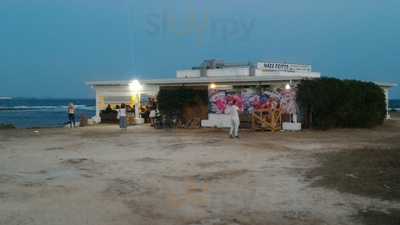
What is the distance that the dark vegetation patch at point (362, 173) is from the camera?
10.9 metres

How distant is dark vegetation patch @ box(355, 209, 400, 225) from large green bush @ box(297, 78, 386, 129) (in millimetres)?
18154

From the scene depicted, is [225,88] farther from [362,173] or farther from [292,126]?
[362,173]

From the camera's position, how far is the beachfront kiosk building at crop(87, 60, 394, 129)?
1113 inches

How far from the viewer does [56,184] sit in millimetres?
11797

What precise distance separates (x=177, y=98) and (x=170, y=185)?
64.4 ft

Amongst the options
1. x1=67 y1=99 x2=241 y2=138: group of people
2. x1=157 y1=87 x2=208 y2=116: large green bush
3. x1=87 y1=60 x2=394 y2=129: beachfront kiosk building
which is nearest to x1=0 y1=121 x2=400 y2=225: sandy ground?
x1=67 y1=99 x2=241 y2=138: group of people

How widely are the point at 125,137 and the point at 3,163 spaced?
8.76 m

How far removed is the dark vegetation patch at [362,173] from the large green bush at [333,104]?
1003 centimetres

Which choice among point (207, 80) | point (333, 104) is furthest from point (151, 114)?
point (333, 104)

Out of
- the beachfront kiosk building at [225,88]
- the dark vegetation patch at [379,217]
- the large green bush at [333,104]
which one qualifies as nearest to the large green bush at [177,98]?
the beachfront kiosk building at [225,88]

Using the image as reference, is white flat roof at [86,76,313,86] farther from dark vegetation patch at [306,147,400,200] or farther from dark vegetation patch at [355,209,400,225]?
dark vegetation patch at [355,209,400,225]

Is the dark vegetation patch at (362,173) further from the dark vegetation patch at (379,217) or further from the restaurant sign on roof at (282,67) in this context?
the restaurant sign on roof at (282,67)

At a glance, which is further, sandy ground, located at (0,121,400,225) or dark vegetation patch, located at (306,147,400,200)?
dark vegetation patch, located at (306,147,400,200)

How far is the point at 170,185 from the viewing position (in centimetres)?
1155
